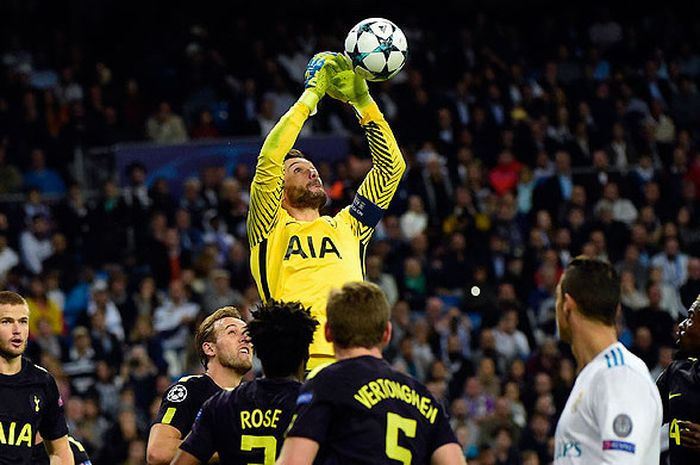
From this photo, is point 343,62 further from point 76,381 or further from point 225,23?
point 225,23

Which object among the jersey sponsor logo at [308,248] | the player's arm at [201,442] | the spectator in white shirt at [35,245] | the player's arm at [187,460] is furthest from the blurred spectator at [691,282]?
the player's arm at [187,460]

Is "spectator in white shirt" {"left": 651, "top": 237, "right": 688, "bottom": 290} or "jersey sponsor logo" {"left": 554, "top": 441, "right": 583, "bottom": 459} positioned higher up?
"spectator in white shirt" {"left": 651, "top": 237, "right": 688, "bottom": 290}

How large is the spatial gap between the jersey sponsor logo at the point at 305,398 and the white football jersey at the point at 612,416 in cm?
Answer: 104

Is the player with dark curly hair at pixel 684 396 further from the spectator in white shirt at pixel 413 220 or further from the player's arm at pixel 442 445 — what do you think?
the spectator in white shirt at pixel 413 220

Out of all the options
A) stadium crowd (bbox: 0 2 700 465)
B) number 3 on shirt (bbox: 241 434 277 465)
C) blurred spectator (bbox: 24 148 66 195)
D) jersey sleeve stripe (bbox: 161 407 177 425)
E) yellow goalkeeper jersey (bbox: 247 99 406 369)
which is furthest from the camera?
blurred spectator (bbox: 24 148 66 195)

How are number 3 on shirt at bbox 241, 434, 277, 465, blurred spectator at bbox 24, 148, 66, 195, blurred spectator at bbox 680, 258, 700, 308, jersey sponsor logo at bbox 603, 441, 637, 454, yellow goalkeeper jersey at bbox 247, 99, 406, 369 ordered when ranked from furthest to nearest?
blurred spectator at bbox 24, 148, 66, 195 < blurred spectator at bbox 680, 258, 700, 308 < yellow goalkeeper jersey at bbox 247, 99, 406, 369 < number 3 on shirt at bbox 241, 434, 277, 465 < jersey sponsor logo at bbox 603, 441, 637, 454

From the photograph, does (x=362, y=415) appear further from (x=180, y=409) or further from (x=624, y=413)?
(x=180, y=409)

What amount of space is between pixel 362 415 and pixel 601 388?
3.17 ft

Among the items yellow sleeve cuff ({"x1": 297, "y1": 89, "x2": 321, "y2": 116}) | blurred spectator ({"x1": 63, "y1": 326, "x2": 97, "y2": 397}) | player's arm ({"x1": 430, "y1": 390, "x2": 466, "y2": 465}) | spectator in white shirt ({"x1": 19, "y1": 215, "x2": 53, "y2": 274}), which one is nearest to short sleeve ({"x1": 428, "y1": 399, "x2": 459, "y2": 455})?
player's arm ({"x1": 430, "y1": 390, "x2": 466, "y2": 465})

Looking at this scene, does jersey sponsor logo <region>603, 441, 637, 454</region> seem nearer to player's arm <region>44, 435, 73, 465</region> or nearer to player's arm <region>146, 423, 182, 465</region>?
player's arm <region>146, 423, 182, 465</region>

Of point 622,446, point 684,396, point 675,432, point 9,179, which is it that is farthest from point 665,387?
point 9,179

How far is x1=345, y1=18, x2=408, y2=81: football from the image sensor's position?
903cm

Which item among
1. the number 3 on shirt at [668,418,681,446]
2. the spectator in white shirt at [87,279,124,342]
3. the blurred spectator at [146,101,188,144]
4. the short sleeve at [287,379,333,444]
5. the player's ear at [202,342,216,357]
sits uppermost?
the blurred spectator at [146,101,188,144]

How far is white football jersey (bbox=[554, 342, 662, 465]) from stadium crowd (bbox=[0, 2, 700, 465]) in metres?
9.42
